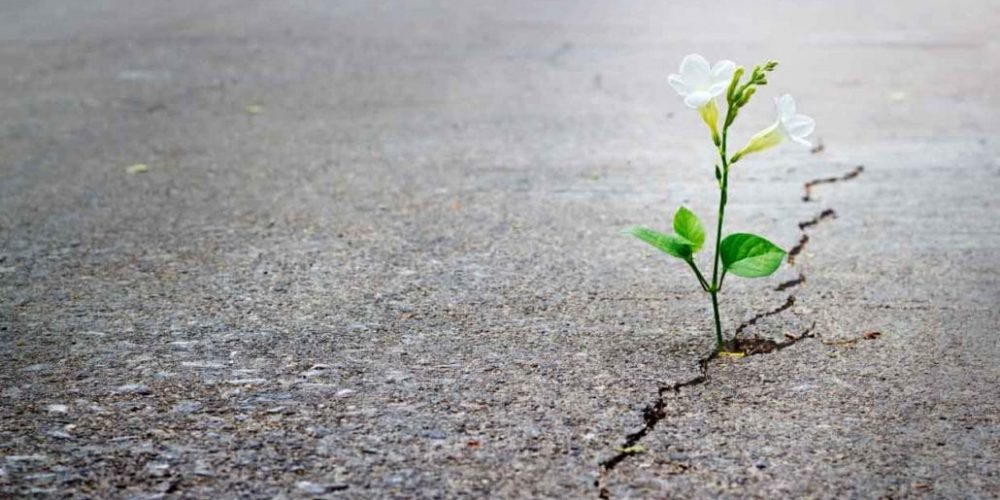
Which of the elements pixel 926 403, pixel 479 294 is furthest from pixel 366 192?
pixel 926 403

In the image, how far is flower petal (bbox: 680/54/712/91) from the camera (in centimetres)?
286

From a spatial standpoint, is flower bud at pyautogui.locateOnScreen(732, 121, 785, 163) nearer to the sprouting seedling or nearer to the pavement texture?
the sprouting seedling

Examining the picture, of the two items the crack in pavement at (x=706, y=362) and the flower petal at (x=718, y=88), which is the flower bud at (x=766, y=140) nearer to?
the flower petal at (x=718, y=88)

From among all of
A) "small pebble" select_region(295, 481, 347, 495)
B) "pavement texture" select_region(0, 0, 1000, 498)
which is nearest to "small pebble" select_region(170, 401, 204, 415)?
"pavement texture" select_region(0, 0, 1000, 498)

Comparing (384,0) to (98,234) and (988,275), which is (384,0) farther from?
(988,275)

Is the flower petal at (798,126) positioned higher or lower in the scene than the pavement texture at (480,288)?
higher

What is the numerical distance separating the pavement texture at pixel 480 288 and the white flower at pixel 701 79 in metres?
0.62

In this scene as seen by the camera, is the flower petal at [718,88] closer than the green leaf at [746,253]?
Yes

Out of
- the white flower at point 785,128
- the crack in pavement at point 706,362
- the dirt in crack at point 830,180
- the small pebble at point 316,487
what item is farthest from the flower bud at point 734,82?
the dirt in crack at point 830,180

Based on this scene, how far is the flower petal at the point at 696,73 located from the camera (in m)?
2.86

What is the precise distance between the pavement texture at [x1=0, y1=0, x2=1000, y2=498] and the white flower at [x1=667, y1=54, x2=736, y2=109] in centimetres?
62

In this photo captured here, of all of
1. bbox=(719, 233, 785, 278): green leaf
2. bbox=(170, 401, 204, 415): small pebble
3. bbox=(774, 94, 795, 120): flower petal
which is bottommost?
bbox=(170, 401, 204, 415): small pebble

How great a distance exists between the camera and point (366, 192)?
4695 millimetres

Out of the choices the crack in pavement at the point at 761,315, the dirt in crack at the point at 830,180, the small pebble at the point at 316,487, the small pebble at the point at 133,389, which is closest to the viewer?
the small pebble at the point at 316,487
